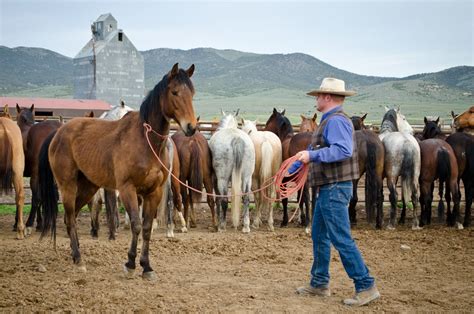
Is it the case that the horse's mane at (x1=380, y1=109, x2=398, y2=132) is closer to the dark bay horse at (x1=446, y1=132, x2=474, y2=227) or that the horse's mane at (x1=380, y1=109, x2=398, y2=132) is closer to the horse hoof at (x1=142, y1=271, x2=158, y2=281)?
the dark bay horse at (x1=446, y1=132, x2=474, y2=227)

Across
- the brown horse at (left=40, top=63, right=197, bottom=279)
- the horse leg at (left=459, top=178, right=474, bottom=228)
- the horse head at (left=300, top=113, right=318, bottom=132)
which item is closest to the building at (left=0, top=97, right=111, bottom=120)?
the horse head at (left=300, top=113, right=318, bottom=132)

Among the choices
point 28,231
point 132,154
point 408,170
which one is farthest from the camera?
point 408,170

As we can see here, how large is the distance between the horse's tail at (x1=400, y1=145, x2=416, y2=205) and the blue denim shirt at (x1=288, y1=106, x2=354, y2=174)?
5848mm

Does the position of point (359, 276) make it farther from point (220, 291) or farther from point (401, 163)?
point (401, 163)

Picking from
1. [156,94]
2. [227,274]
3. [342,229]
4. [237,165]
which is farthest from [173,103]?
[237,165]

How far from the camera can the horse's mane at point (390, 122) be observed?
12.0 m

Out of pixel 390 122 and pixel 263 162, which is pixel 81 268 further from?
pixel 390 122

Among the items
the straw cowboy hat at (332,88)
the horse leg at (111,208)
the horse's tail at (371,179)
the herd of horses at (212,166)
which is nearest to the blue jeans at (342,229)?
the straw cowboy hat at (332,88)

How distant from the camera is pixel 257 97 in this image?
103562mm

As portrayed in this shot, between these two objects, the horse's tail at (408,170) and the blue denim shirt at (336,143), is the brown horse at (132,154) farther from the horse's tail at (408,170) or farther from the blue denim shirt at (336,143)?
the horse's tail at (408,170)

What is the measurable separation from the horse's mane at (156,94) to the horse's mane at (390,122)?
6993 millimetres

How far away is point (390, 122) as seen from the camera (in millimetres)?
12016

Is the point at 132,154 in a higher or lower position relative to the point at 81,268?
higher

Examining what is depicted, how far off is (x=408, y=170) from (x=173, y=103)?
616cm
